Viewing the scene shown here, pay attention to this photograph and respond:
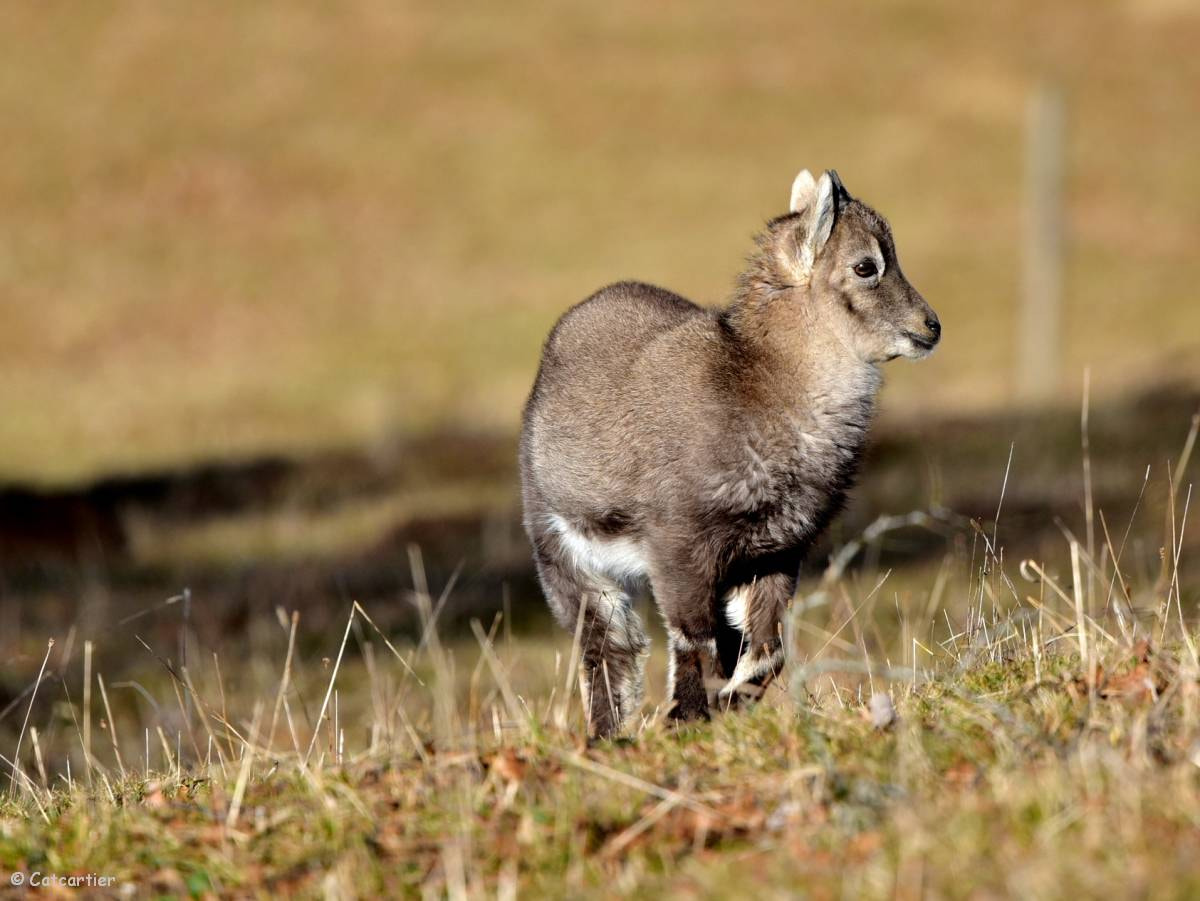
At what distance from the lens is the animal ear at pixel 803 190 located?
7824 millimetres

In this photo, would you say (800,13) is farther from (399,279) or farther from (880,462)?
(880,462)

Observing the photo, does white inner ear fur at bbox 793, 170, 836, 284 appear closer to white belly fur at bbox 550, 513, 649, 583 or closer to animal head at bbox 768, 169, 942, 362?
animal head at bbox 768, 169, 942, 362

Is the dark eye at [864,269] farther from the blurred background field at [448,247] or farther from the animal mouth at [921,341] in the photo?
the blurred background field at [448,247]

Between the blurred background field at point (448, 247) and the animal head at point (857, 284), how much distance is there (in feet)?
27.8

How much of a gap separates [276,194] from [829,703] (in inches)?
1692

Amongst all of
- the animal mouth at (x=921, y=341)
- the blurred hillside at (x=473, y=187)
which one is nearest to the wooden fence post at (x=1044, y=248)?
the blurred hillside at (x=473, y=187)

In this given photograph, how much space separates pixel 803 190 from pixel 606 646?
245 cm

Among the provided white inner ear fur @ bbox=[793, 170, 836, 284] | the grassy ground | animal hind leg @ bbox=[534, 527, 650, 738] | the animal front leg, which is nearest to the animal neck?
white inner ear fur @ bbox=[793, 170, 836, 284]

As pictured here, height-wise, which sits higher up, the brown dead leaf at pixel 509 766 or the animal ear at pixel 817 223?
the animal ear at pixel 817 223

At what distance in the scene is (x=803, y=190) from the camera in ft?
26.1

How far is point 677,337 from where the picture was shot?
765 centimetres

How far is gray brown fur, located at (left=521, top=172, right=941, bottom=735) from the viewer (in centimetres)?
720

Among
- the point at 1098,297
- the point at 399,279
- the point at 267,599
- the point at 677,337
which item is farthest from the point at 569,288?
the point at 677,337

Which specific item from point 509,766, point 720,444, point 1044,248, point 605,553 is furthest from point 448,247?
point 509,766
